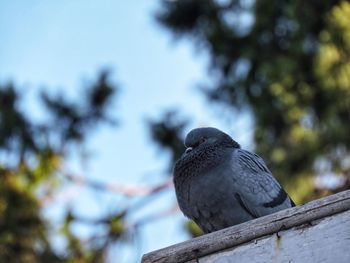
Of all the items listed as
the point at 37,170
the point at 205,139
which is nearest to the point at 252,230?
the point at 205,139

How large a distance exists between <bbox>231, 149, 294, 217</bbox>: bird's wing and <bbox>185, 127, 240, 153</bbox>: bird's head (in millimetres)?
443

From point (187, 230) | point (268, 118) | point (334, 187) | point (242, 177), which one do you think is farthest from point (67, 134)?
point (242, 177)

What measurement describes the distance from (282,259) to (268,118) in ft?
30.4

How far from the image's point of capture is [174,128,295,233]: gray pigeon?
229 inches

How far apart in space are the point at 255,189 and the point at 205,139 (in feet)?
2.74

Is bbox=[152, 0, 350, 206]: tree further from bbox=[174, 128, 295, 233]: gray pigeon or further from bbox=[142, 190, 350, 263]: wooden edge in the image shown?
bbox=[142, 190, 350, 263]: wooden edge

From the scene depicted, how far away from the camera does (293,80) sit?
41.7 ft

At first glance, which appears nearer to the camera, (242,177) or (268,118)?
(242,177)

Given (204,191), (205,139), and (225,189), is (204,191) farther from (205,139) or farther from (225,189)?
(205,139)

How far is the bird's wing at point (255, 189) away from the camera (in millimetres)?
5828

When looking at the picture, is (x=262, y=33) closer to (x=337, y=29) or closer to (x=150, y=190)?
(x=337, y=29)

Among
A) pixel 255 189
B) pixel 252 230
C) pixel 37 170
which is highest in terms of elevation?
pixel 37 170

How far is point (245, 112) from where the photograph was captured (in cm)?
1419

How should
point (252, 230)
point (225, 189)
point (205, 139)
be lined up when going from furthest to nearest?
point (205, 139) < point (225, 189) < point (252, 230)
